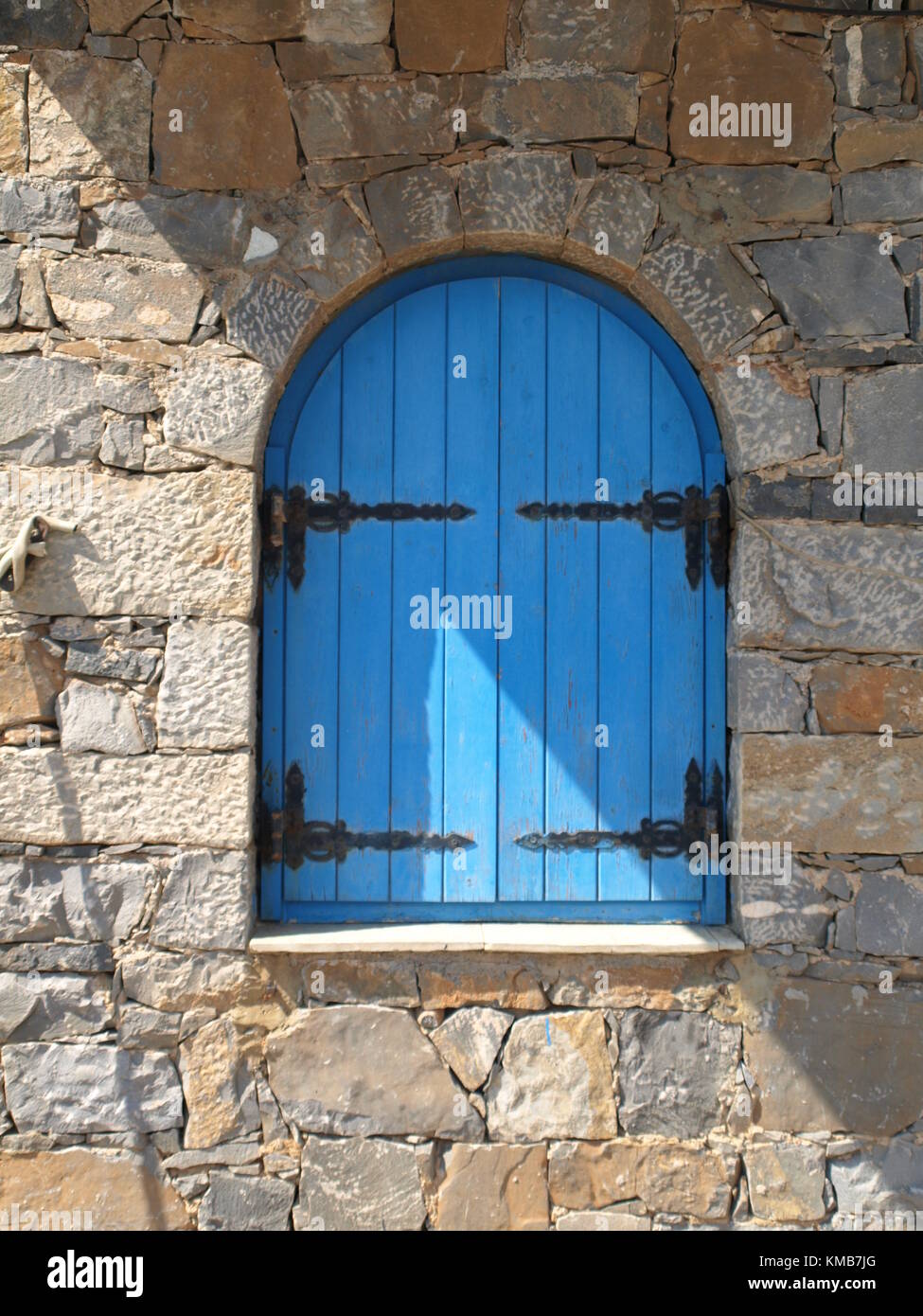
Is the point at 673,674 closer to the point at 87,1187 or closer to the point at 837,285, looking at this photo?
the point at 837,285

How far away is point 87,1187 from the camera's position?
7.62ft

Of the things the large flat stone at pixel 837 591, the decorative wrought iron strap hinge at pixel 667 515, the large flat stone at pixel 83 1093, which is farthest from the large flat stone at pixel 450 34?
the large flat stone at pixel 83 1093

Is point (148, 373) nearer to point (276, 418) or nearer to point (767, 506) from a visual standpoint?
point (276, 418)

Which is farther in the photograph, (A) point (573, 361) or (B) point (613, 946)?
(A) point (573, 361)

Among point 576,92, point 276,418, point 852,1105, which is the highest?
point 576,92

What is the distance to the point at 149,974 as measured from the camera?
2.34 m

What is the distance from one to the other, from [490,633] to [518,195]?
1.13 metres

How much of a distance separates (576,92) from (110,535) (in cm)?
165

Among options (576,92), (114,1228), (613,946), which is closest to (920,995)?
(613,946)

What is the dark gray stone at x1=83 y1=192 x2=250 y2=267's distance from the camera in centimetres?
239

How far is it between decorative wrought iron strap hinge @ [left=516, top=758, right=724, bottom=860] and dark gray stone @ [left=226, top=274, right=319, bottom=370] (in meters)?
1.44

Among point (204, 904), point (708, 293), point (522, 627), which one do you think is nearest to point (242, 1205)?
point (204, 904)

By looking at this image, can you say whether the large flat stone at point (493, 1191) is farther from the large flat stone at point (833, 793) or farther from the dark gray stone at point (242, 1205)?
the large flat stone at point (833, 793)

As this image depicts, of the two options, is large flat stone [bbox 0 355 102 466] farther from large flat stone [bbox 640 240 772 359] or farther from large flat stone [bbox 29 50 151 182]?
large flat stone [bbox 640 240 772 359]
